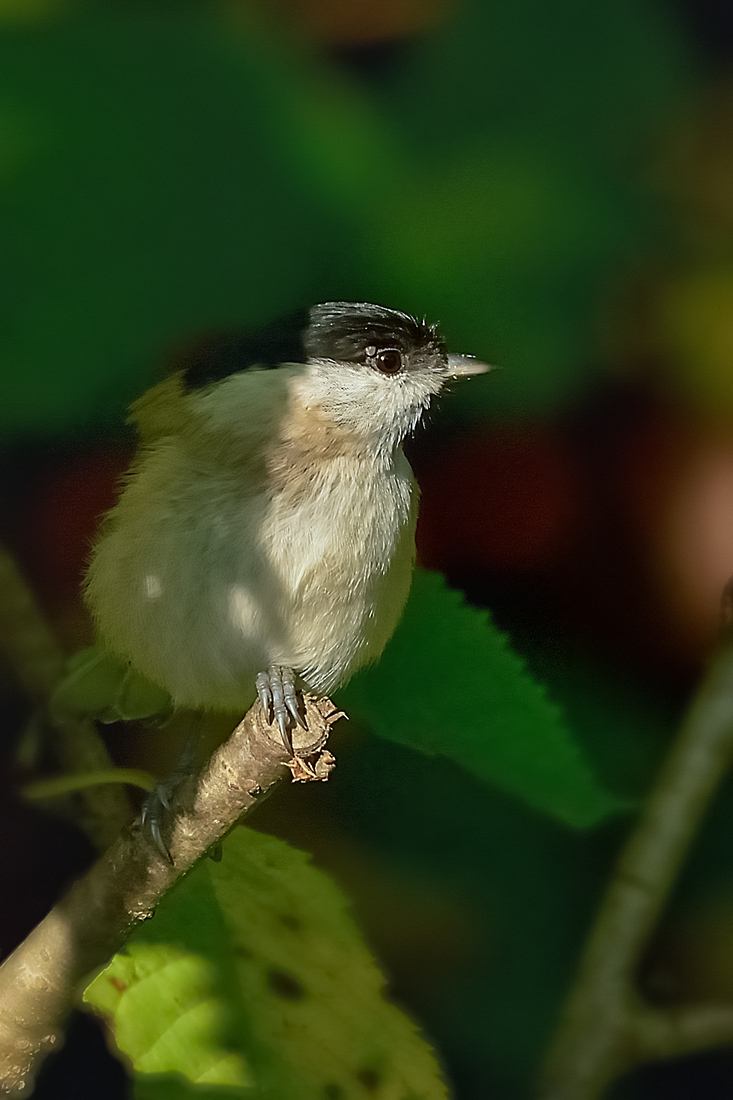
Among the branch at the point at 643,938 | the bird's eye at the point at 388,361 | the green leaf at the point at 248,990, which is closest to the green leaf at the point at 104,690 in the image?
the green leaf at the point at 248,990

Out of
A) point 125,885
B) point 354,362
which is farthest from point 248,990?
point 354,362

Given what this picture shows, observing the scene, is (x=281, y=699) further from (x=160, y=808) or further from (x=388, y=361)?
(x=388, y=361)

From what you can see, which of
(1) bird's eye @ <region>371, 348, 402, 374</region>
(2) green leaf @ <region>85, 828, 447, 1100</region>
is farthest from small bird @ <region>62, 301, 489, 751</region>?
(2) green leaf @ <region>85, 828, 447, 1100</region>

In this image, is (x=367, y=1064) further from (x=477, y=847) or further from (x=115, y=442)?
(x=115, y=442)

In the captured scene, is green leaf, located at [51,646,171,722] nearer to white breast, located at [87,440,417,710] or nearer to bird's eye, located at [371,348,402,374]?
white breast, located at [87,440,417,710]

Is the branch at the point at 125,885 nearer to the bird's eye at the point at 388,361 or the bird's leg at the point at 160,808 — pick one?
the bird's leg at the point at 160,808

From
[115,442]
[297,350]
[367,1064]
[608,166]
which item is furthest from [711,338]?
[367,1064]
